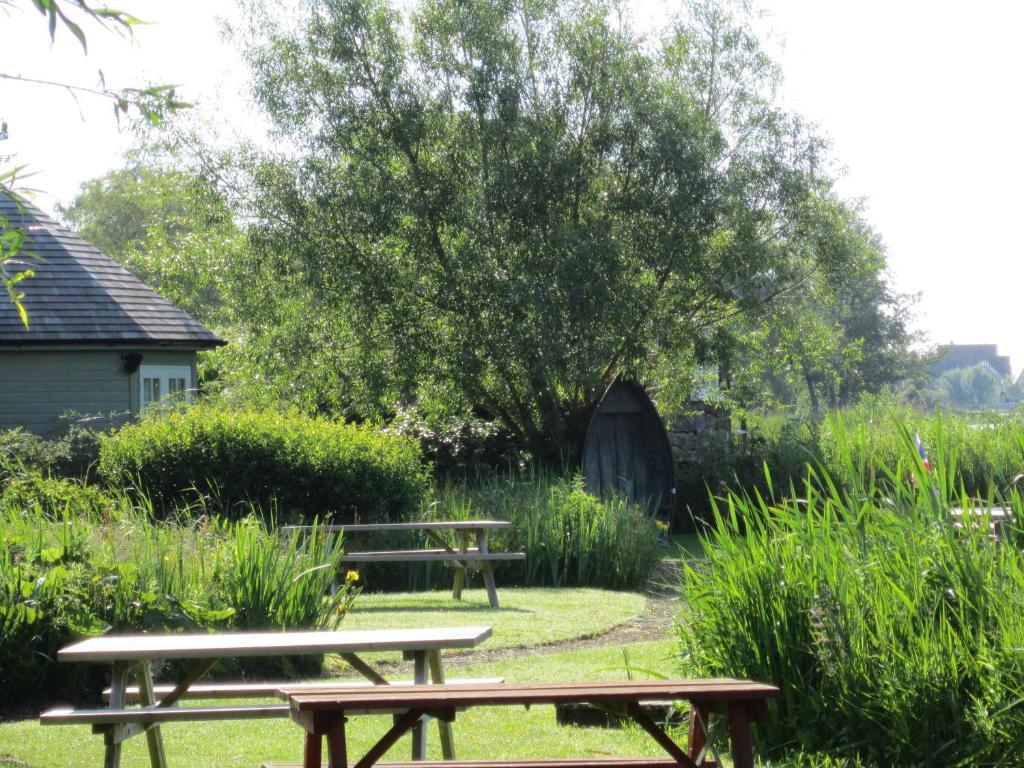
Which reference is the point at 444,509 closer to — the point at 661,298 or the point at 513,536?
the point at 513,536

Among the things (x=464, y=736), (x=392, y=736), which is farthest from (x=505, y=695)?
(x=464, y=736)

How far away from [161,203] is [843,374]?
1560 inches

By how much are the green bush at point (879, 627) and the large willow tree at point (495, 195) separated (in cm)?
1160

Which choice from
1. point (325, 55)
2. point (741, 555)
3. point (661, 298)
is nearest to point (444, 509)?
point (661, 298)

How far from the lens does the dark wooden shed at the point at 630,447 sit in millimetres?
19297

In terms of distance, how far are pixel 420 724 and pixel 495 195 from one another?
13396 millimetres

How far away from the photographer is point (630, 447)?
64.2 feet

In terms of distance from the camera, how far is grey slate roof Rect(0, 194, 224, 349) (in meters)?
22.7

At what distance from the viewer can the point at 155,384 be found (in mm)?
24406

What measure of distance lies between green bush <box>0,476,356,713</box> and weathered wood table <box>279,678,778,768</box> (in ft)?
11.7

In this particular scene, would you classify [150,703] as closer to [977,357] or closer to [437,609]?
[437,609]

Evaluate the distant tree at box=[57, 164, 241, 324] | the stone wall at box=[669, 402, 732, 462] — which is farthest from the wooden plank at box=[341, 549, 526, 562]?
the stone wall at box=[669, 402, 732, 462]

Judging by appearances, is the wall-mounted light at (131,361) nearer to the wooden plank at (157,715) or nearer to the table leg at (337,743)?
the wooden plank at (157,715)

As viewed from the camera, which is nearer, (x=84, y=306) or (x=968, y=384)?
(x=84, y=306)
